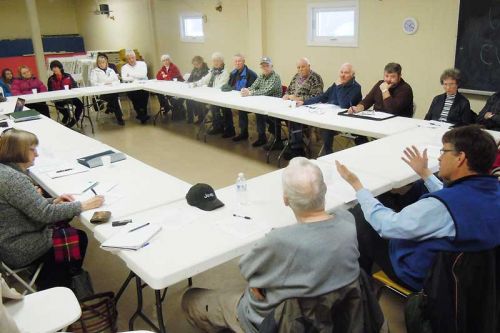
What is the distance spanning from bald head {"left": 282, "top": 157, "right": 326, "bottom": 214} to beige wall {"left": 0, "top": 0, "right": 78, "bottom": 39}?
12.6 m

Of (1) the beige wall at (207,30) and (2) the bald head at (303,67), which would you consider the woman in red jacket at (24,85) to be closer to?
(1) the beige wall at (207,30)

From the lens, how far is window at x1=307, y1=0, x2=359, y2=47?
6023mm

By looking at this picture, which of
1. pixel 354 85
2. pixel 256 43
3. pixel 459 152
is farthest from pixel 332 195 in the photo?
pixel 256 43

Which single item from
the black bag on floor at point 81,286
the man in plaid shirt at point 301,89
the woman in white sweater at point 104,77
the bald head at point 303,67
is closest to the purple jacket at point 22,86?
the woman in white sweater at point 104,77

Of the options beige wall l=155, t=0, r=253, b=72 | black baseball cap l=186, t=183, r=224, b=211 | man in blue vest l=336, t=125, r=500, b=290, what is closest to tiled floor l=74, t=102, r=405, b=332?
black baseball cap l=186, t=183, r=224, b=211

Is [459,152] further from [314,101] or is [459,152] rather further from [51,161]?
[314,101]

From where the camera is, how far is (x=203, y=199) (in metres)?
2.29

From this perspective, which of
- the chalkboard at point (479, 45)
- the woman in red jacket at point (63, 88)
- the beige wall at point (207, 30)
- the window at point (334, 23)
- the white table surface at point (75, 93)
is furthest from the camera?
the beige wall at point (207, 30)

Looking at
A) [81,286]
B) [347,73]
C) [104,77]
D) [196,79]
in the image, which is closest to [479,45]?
[347,73]

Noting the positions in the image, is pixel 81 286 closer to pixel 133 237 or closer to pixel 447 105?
pixel 133 237

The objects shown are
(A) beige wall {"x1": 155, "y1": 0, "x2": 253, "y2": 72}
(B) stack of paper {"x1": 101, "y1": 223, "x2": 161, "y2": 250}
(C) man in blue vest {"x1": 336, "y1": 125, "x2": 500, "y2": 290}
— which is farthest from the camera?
(A) beige wall {"x1": 155, "y1": 0, "x2": 253, "y2": 72}

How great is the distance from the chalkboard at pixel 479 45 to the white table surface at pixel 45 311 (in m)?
4.63

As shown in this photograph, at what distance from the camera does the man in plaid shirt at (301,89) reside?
16.8 ft

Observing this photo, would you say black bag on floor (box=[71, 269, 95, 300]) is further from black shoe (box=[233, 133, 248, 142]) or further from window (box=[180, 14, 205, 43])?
window (box=[180, 14, 205, 43])
